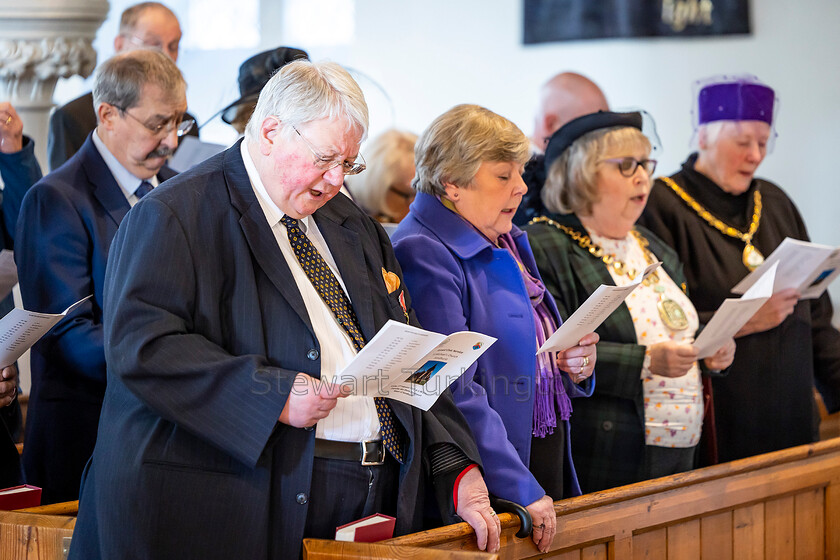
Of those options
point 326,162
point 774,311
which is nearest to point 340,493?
point 326,162

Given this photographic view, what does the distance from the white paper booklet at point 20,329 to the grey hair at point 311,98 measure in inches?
22.9

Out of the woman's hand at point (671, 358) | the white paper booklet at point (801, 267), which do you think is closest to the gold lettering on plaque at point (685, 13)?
the white paper booklet at point (801, 267)

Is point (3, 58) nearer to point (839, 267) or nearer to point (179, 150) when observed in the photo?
point (179, 150)

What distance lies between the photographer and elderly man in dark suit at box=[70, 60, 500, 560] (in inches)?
69.0

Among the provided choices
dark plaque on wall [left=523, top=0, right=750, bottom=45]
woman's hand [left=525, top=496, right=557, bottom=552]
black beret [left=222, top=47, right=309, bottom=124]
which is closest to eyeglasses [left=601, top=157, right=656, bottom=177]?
black beret [left=222, top=47, right=309, bottom=124]

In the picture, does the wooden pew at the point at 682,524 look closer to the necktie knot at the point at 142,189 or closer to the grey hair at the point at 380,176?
the necktie knot at the point at 142,189

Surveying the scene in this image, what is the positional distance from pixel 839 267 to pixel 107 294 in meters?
2.53

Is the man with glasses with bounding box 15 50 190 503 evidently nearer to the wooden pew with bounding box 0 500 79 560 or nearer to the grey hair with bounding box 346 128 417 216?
the wooden pew with bounding box 0 500 79 560

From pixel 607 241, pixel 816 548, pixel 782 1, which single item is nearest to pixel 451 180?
pixel 607 241

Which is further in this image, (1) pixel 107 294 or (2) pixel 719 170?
(2) pixel 719 170

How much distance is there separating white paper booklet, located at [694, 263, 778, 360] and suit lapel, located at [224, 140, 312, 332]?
1.33 meters

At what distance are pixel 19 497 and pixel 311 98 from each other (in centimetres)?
116

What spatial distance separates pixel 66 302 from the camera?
241cm

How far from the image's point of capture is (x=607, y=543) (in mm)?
2562
